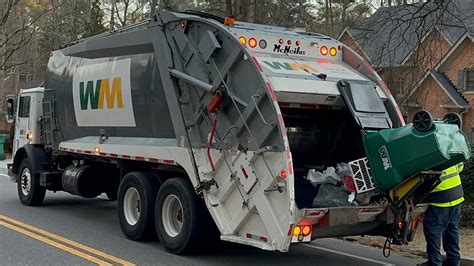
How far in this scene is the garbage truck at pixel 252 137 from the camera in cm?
614

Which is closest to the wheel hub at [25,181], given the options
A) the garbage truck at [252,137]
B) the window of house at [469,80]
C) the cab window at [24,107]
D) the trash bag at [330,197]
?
the cab window at [24,107]

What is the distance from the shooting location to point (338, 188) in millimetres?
6691

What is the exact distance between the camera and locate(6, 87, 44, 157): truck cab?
12.1 m

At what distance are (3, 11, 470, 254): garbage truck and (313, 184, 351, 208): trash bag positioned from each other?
0.05 ft

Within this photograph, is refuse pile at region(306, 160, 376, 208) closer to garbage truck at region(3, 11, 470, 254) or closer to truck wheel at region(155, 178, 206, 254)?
garbage truck at region(3, 11, 470, 254)

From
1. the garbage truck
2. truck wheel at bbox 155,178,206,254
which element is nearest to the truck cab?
the garbage truck

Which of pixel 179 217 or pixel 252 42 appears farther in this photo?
pixel 179 217

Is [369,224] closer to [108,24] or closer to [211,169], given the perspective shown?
[211,169]

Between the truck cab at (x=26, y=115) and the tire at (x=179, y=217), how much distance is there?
5.18 m

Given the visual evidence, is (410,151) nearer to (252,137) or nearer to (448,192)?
(448,192)

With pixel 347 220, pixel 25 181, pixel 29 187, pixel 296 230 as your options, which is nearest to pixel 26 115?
pixel 25 181

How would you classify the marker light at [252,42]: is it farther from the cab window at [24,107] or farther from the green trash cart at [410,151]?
the cab window at [24,107]

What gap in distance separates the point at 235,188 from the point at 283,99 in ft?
3.78

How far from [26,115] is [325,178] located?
7917 mm
